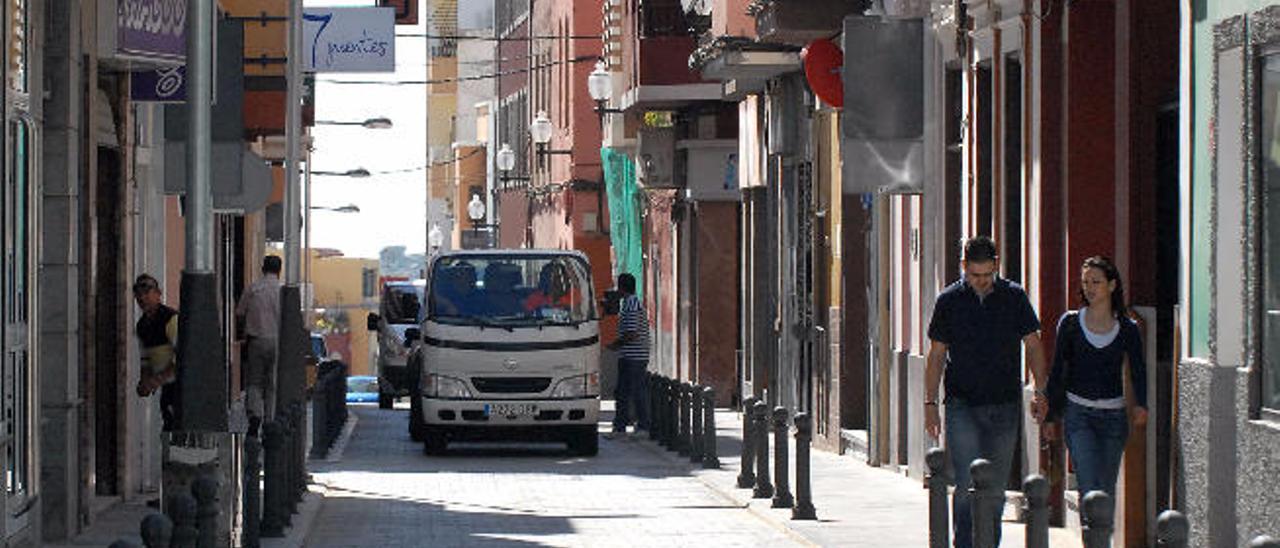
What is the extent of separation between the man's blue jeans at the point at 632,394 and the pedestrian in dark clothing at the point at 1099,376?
59.9ft

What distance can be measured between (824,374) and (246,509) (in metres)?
14.4

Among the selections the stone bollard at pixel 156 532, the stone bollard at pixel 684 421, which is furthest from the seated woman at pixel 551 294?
the stone bollard at pixel 156 532

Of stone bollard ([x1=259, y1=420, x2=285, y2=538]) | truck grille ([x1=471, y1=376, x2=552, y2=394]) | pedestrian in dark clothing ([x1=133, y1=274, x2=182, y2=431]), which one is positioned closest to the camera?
stone bollard ([x1=259, y1=420, x2=285, y2=538])

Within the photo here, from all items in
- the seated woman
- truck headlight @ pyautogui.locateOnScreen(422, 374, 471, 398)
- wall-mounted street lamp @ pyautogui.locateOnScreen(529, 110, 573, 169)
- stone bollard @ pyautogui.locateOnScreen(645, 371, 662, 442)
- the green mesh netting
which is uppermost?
wall-mounted street lamp @ pyautogui.locateOnScreen(529, 110, 573, 169)

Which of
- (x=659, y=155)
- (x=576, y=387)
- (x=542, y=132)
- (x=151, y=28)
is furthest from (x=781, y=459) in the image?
(x=542, y=132)

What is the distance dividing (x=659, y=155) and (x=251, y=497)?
26.7 m

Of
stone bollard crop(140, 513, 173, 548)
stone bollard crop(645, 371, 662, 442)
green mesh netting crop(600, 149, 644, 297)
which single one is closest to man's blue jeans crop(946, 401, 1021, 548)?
stone bollard crop(140, 513, 173, 548)

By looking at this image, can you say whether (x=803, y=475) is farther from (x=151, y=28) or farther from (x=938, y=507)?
(x=938, y=507)

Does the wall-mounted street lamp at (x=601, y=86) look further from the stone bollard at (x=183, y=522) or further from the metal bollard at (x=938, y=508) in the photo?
the stone bollard at (x=183, y=522)

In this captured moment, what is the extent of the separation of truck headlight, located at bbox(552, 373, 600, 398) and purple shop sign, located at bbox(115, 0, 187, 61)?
9.60m

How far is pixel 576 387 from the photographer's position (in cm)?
3077

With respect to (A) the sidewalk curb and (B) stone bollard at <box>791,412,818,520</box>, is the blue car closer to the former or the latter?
(A) the sidewalk curb

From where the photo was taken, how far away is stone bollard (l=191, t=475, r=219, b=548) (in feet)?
42.2

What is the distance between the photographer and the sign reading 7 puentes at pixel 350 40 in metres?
31.9
